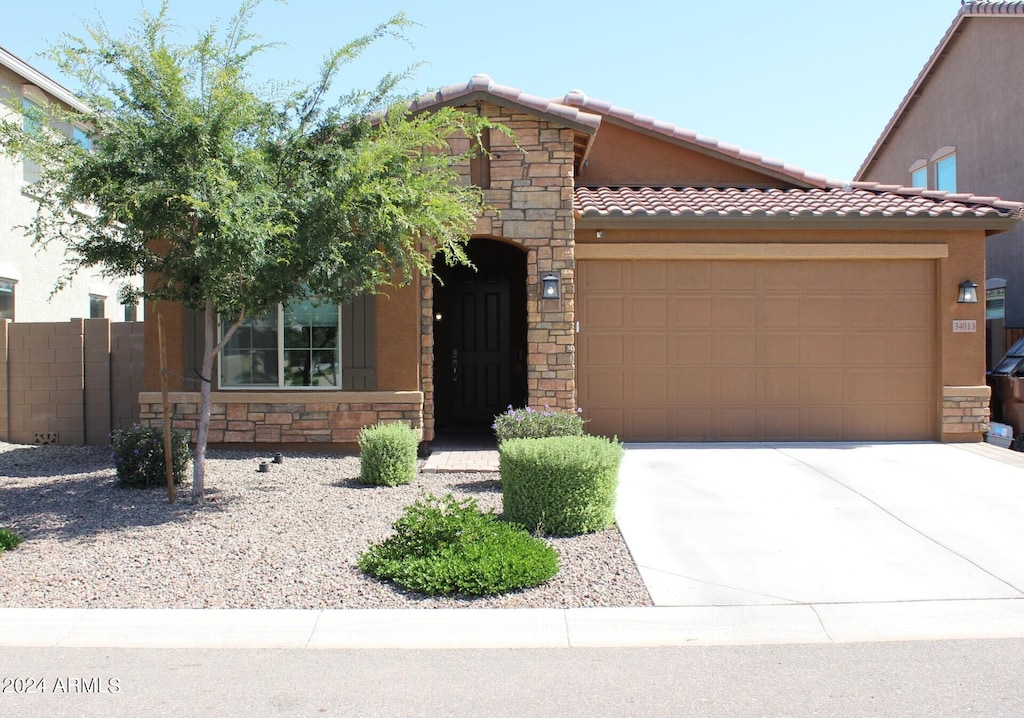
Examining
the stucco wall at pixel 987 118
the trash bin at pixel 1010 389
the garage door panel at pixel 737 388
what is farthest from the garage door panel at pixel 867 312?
the stucco wall at pixel 987 118

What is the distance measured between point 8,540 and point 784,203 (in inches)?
396

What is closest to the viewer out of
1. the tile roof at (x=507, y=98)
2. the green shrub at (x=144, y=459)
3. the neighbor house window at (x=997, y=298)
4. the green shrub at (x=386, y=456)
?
the green shrub at (x=144, y=459)

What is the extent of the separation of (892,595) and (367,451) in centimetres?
520

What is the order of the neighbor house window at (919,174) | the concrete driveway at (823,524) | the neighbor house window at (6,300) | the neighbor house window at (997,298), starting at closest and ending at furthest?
the concrete driveway at (823,524), the neighbor house window at (6,300), the neighbor house window at (997,298), the neighbor house window at (919,174)

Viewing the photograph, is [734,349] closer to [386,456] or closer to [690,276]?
[690,276]

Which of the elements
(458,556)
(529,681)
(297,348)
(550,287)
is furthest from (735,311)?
(529,681)

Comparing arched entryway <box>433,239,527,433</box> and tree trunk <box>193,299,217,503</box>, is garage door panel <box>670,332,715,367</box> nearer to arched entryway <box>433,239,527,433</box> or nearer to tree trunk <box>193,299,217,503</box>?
arched entryway <box>433,239,527,433</box>

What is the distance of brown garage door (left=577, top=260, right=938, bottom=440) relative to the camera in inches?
453

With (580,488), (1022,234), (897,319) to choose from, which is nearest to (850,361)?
(897,319)

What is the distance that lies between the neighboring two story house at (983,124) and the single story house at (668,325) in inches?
164

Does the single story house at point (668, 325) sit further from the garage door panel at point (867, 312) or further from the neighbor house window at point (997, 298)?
the neighbor house window at point (997, 298)

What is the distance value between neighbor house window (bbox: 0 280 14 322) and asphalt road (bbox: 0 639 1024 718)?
11942mm

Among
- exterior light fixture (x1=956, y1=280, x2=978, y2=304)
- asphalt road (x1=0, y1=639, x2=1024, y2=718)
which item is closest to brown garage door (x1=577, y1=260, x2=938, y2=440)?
exterior light fixture (x1=956, y1=280, x2=978, y2=304)

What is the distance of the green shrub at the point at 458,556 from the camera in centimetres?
545
